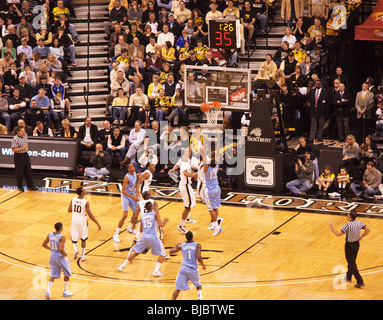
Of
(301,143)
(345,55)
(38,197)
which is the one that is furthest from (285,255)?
(345,55)

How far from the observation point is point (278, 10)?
30.3 meters

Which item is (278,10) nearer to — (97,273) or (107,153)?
(107,153)

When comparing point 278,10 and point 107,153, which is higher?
point 278,10

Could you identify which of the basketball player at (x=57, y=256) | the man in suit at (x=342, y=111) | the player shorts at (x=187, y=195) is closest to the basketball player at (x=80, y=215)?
the basketball player at (x=57, y=256)

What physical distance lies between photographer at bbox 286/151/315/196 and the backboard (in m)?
2.02

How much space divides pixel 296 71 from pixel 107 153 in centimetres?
618

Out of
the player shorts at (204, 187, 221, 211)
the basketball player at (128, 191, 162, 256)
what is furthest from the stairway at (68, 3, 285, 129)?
the basketball player at (128, 191, 162, 256)

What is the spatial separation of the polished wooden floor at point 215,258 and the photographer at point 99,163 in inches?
79.5

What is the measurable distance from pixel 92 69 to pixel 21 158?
7.17 m

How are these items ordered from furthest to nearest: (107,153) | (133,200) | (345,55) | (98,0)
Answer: (98,0), (345,55), (107,153), (133,200)

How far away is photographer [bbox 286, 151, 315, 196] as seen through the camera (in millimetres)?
23172

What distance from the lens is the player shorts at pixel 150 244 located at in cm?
1733

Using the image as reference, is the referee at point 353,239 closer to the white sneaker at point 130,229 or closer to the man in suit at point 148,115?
the white sneaker at point 130,229

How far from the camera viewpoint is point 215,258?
62.0 ft
